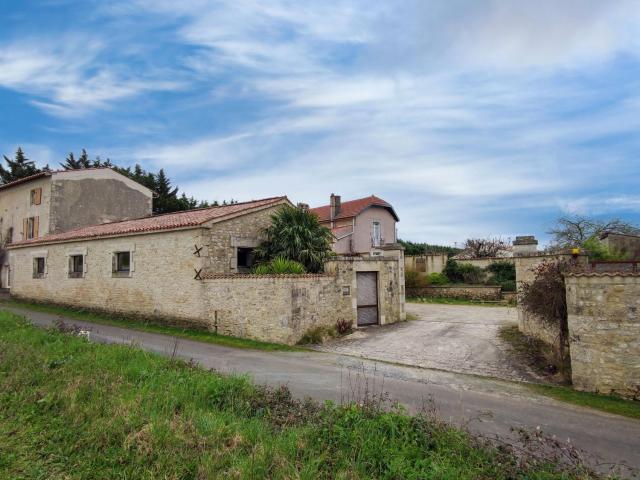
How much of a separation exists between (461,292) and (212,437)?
21.8 metres

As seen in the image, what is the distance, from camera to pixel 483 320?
15141 millimetres

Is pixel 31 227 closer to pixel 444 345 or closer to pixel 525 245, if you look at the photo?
pixel 444 345

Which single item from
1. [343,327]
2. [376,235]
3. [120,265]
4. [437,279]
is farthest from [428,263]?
[120,265]

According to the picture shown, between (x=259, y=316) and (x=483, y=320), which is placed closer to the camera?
(x=259, y=316)

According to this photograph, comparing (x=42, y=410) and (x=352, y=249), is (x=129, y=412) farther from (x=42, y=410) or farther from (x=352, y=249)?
(x=352, y=249)

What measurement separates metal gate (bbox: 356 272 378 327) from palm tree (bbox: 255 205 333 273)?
1660 mm

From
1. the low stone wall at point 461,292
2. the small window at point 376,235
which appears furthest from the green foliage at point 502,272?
the small window at point 376,235

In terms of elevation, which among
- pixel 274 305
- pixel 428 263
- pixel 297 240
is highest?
pixel 297 240

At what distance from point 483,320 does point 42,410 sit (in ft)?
46.5

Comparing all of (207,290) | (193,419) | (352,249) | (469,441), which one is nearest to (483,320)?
(207,290)

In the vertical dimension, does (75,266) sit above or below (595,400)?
above

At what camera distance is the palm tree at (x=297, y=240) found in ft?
48.0

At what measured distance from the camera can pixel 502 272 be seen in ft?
82.9

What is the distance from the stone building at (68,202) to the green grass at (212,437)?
825 inches
